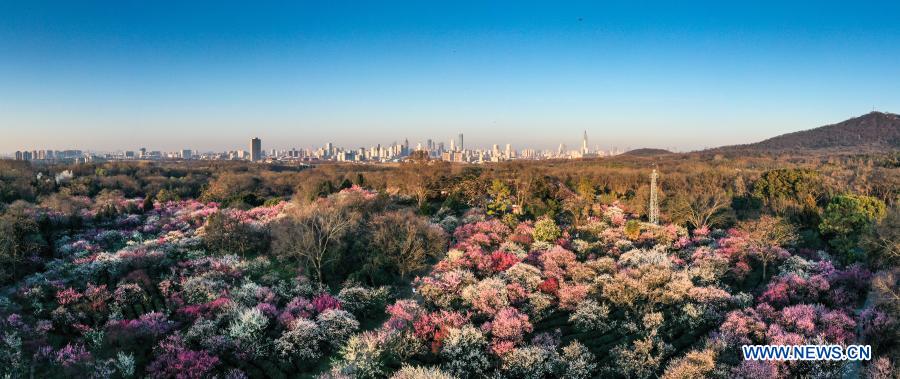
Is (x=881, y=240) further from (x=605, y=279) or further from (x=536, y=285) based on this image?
(x=536, y=285)

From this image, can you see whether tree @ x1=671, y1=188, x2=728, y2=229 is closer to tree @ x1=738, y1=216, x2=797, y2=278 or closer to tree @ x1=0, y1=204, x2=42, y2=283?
tree @ x1=738, y1=216, x2=797, y2=278

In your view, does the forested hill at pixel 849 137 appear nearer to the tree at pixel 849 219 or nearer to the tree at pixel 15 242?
the tree at pixel 849 219

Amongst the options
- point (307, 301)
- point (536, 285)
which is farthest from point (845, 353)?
point (307, 301)

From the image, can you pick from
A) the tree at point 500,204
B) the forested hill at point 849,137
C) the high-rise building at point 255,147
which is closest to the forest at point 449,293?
the tree at point 500,204

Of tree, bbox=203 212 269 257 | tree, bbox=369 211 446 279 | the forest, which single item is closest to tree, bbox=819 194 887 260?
the forest

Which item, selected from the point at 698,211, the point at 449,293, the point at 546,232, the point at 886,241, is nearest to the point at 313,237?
the point at 449,293

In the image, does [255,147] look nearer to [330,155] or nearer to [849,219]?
[330,155]
